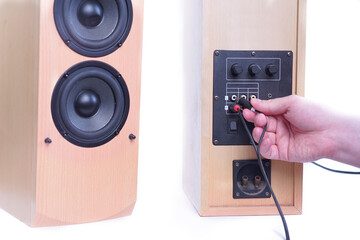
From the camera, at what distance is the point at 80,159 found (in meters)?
0.69

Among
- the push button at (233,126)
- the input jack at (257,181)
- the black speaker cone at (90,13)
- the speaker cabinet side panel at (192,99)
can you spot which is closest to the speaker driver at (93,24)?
the black speaker cone at (90,13)

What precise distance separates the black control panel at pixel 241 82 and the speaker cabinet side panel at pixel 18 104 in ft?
1.14

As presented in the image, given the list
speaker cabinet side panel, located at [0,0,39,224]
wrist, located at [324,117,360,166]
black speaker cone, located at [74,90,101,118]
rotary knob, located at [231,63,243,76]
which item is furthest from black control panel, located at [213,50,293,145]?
speaker cabinet side panel, located at [0,0,39,224]

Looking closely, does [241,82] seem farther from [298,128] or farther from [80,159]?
[80,159]

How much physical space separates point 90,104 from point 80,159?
10 cm

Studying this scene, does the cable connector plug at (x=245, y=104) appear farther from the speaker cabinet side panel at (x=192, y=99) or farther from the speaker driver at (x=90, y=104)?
the speaker driver at (x=90, y=104)

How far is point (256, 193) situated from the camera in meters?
0.79

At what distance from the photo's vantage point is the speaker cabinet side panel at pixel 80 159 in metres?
0.65

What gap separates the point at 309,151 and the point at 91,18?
0.50m

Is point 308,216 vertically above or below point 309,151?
below

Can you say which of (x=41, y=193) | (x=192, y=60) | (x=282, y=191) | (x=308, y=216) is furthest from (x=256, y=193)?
(x=41, y=193)

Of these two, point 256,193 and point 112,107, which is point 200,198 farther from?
point 112,107

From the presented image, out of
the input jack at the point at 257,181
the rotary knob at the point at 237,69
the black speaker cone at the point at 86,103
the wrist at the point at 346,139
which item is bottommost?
the input jack at the point at 257,181

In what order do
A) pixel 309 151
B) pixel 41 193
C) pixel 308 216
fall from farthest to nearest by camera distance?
pixel 308 216 < pixel 309 151 < pixel 41 193
